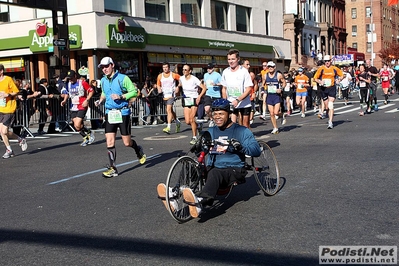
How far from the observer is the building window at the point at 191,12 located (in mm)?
35906

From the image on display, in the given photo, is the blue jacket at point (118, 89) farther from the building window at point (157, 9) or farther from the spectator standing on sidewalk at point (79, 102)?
the building window at point (157, 9)

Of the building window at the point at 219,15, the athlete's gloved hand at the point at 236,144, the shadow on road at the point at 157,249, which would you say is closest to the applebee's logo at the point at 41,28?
the building window at the point at 219,15

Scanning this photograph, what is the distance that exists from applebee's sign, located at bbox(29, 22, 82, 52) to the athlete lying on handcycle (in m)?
22.8

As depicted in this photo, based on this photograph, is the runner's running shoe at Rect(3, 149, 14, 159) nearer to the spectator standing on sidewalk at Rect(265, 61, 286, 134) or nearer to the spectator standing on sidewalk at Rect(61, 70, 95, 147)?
the spectator standing on sidewalk at Rect(61, 70, 95, 147)

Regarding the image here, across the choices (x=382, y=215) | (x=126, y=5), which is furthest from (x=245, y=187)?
(x=126, y=5)

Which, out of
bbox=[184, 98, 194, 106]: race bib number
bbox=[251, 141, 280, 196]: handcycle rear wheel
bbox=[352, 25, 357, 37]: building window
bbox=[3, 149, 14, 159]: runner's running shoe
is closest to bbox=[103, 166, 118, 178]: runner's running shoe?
bbox=[251, 141, 280, 196]: handcycle rear wheel

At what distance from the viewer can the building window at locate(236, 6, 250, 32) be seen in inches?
1667

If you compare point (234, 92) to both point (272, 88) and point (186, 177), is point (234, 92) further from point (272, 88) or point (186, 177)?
point (186, 177)

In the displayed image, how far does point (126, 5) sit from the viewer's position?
102 feet

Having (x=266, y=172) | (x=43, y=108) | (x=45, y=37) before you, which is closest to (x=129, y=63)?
(x=45, y=37)

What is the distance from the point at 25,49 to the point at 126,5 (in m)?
5.65

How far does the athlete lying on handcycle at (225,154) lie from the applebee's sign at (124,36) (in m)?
22.6

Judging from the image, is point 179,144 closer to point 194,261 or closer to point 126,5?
point 194,261

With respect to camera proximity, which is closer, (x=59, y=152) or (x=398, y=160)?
(x=398, y=160)
